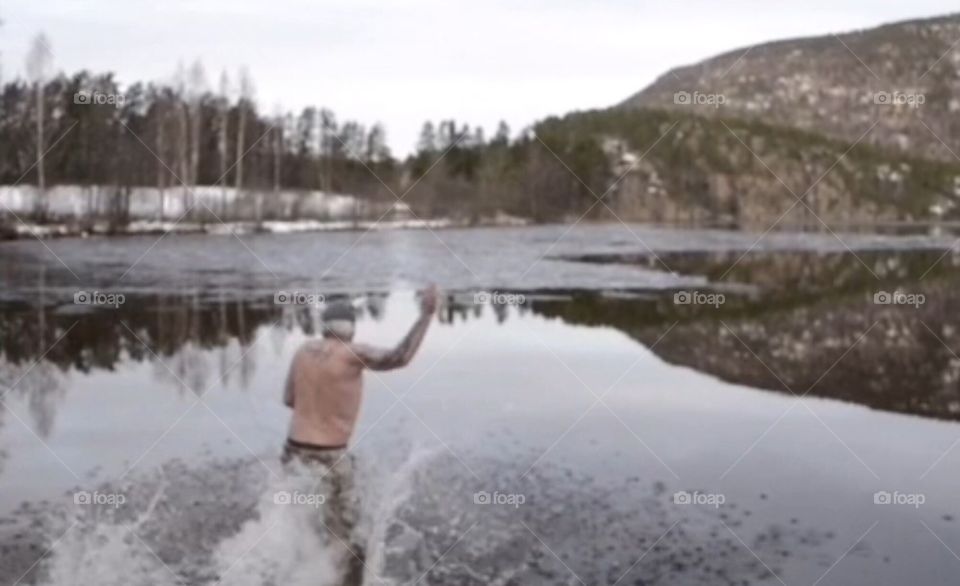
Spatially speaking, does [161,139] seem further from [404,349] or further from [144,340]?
[404,349]

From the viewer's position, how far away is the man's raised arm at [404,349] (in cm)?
784

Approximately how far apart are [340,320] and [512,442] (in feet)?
13.6

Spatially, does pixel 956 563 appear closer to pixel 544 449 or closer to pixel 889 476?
pixel 889 476

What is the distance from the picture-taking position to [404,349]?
7820 millimetres

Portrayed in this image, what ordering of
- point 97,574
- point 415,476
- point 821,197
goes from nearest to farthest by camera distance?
point 97,574, point 415,476, point 821,197

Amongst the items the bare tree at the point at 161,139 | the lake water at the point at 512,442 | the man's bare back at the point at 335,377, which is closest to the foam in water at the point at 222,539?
the lake water at the point at 512,442

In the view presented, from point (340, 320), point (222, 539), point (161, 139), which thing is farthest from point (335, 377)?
point (161, 139)

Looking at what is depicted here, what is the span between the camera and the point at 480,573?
7.48m

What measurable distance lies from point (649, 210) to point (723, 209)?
40.1 feet

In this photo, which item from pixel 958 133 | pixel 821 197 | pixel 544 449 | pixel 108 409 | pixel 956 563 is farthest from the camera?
pixel 821 197

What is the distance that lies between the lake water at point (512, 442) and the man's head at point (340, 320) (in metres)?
1.40

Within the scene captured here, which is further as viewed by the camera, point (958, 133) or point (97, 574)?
point (958, 133)

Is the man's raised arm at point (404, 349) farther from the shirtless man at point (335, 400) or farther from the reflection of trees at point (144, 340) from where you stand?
the reflection of trees at point (144, 340)

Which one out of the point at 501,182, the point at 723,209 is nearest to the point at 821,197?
the point at 723,209
